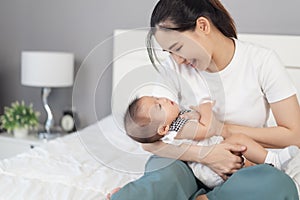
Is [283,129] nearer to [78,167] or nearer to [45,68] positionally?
[78,167]

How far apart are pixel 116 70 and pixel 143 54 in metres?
0.11

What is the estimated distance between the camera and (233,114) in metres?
1.24

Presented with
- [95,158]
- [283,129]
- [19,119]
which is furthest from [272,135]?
[19,119]

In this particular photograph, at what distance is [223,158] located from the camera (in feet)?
3.59

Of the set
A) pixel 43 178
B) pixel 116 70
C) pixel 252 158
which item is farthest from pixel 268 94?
pixel 43 178

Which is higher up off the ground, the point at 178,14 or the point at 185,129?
the point at 178,14

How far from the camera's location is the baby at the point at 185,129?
38.8 inches

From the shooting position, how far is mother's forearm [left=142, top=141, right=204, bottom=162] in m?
1.04

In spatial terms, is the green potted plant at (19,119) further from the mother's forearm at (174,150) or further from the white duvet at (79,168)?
the mother's forearm at (174,150)

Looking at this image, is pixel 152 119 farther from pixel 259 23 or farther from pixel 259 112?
pixel 259 23

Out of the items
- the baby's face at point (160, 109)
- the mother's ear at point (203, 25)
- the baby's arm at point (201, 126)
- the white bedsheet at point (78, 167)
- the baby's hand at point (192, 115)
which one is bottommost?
the white bedsheet at point (78, 167)

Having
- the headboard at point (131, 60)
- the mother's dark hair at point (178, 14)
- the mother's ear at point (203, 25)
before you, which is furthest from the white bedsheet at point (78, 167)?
the mother's ear at point (203, 25)

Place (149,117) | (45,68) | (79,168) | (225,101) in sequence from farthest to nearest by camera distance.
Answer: (45,68) → (79,168) → (225,101) → (149,117)

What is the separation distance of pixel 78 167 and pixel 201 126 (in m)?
0.62
